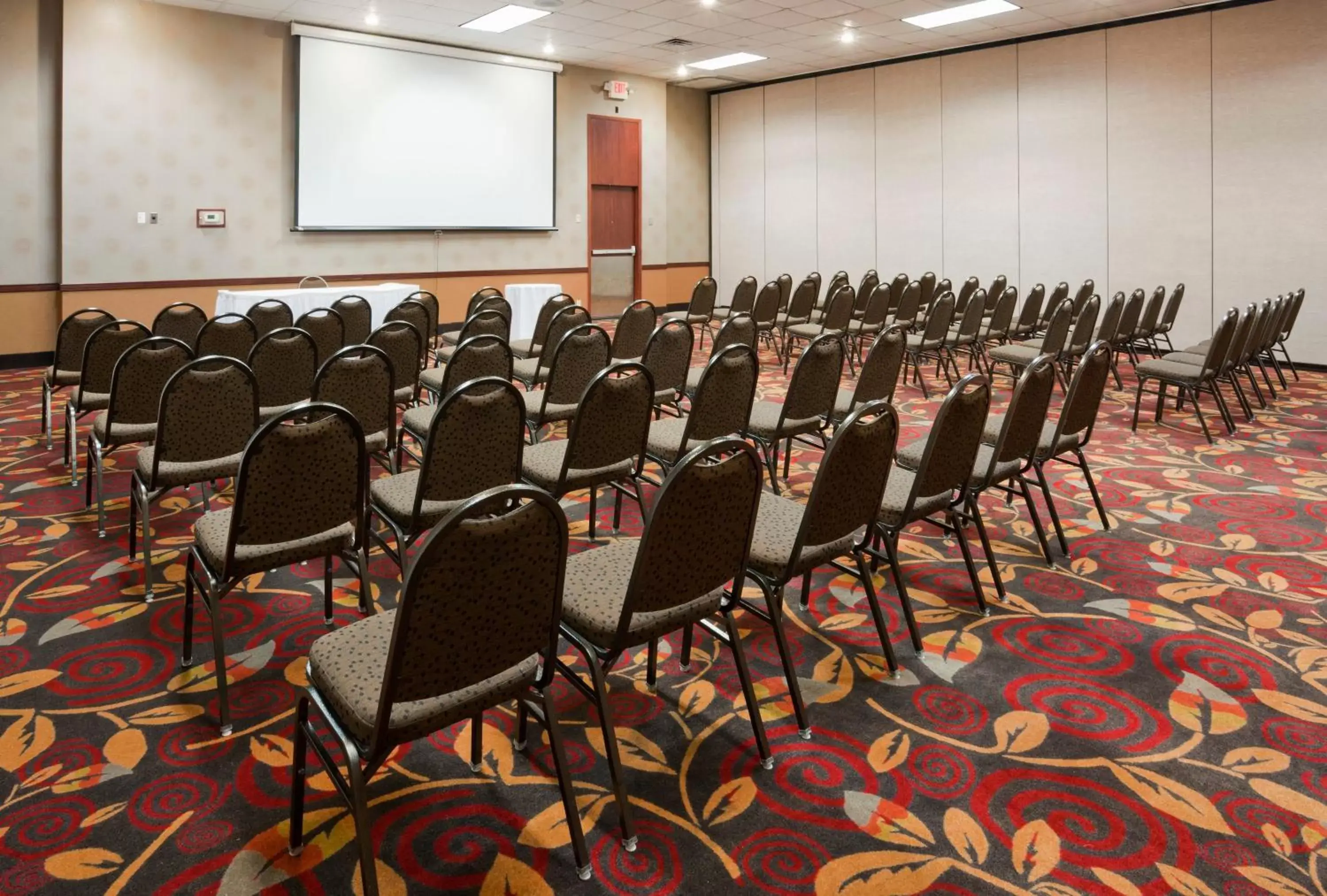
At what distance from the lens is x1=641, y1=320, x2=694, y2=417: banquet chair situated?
4754mm

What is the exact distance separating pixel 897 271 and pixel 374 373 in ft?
34.9

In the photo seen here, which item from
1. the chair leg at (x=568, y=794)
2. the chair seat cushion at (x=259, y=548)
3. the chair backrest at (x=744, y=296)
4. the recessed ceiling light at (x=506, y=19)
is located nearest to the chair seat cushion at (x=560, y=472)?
the chair seat cushion at (x=259, y=548)

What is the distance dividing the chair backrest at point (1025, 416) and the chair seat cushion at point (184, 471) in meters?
2.98

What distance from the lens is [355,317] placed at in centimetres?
664

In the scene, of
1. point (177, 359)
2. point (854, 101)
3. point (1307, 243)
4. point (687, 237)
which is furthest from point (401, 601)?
point (687, 237)

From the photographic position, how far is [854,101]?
43.5 ft

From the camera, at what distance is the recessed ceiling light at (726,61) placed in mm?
12320

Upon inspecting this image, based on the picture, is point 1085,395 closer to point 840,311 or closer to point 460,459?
point 460,459

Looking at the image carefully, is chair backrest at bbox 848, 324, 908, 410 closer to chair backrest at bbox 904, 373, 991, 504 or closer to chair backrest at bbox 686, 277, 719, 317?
chair backrest at bbox 904, 373, 991, 504

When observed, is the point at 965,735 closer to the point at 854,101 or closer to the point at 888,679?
the point at 888,679

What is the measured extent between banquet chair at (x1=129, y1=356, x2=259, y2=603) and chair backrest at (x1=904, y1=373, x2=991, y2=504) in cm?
248

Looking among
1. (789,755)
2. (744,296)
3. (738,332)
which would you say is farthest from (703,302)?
(789,755)

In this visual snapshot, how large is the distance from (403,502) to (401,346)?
6.13 ft

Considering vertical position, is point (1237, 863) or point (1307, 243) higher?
point (1307, 243)
